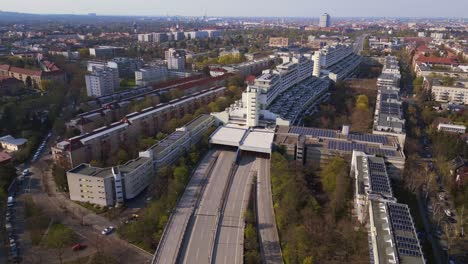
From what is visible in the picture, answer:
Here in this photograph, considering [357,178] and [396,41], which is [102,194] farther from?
[396,41]

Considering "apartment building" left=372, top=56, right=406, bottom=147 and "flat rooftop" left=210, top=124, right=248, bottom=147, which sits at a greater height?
"apartment building" left=372, top=56, right=406, bottom=147

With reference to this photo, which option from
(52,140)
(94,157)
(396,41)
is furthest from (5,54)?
(396,41)

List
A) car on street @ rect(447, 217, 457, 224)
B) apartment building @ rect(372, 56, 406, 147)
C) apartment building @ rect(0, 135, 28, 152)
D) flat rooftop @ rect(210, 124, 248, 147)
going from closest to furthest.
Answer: car on street @ rect(447, 217, 457, 224)
flat rooftop @ rect(210, 124, 248, 147)
apartment building @ rect(372, 56, 406, 147)
apartment building @ rect(0, 135, 28, 152)

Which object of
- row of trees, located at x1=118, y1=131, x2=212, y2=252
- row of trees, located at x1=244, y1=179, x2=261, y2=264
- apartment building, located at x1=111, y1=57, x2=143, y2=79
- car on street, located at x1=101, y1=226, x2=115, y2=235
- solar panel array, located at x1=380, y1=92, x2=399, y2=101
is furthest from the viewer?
apartment building, located at x1=111, y1=57, x2=143, y2=79

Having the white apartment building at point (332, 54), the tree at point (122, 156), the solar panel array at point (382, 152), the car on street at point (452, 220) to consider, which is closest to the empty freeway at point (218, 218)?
the tree at point (122, 156)

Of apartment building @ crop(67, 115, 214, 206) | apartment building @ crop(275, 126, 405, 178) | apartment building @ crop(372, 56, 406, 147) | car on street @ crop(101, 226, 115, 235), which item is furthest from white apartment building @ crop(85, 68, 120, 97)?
apartment building @ crop(372, 56, 406, 147)

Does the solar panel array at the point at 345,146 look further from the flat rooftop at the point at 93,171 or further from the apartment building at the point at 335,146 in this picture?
the flat rooftop at the point at 93,171

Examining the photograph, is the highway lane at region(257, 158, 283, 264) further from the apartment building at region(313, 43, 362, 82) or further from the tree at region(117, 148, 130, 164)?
the apartment building at region(313, 43, 362, 82)
